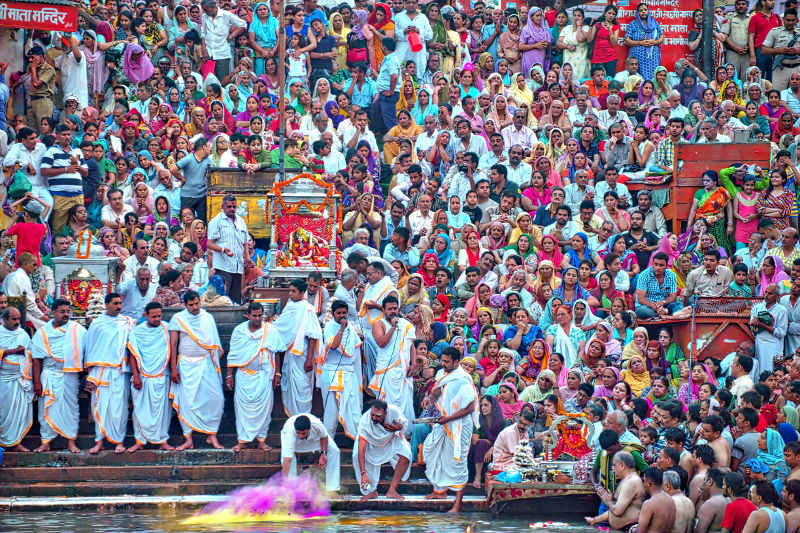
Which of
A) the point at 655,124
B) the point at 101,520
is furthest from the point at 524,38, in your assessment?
the point at 101,520

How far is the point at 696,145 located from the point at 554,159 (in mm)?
2235

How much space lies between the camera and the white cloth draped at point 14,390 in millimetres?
12875

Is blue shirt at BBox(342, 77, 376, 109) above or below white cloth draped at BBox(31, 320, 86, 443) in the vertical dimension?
above

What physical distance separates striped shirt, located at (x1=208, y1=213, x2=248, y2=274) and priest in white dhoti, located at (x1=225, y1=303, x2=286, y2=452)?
7.57ft

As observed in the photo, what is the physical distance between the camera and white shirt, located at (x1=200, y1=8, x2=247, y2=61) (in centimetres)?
1966

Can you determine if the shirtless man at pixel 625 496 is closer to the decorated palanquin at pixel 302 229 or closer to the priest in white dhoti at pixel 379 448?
the priest in white dhoti at pixel 379 448

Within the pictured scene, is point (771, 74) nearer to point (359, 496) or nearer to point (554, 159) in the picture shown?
point (554, 159)

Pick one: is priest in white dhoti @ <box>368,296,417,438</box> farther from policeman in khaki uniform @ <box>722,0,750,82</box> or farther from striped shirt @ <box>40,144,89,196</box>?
policeman in khaki uniform @ <box>722,0,750,82</box>

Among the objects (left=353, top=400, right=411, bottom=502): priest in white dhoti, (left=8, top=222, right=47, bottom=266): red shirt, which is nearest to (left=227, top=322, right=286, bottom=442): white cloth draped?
(left=353, top=400, right=411, bottom=502): priest in white dhoti

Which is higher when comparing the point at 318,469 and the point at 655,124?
the point at 655,124

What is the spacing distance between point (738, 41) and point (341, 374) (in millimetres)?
12595

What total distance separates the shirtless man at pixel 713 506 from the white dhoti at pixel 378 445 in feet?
10.8

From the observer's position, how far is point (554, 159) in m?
18.6

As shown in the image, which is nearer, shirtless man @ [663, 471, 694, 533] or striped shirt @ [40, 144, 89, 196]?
shirtless man @ [663, 471, 694, 533]
